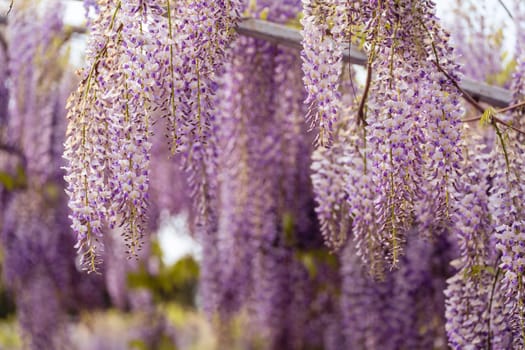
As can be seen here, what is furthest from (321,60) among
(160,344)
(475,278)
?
(160,344)

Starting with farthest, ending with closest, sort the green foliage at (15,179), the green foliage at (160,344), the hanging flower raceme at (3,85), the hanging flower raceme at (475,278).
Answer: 1. the green foliage at (160,344)
2. the green foliage at (15,179)
3. the hanging flower raceme at (3,85)
4. the hanging flower raceme at (475,278)

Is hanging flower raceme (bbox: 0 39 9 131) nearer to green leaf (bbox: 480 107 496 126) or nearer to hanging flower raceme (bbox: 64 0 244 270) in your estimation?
hanging flower raceme (bbox: 64 0 244 270)

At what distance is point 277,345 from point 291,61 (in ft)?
6.96

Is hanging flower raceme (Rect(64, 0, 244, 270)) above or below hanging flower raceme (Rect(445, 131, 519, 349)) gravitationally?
above

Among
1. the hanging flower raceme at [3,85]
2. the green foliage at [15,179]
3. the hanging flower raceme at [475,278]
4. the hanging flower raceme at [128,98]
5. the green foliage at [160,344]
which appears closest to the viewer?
the hanging flower raceme at [128,98]

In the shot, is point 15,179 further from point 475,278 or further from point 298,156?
point 475,278

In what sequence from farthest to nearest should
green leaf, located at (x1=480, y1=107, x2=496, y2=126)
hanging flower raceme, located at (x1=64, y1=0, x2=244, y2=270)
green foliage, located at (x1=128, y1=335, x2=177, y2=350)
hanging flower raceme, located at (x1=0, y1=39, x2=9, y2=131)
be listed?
green foliage, located at (x1=128, y1=335, x2=177, y2=350) → hanging flower raceme, located at (x1=0, y1=39, x2=9, y2=131) → green leaf, located at (x1=480, y1=107, x2=496, y2=126) → hanging flower raceme, located at (x1=64, y1=0, x2=244, y2=270)

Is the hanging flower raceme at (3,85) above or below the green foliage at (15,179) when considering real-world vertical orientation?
above

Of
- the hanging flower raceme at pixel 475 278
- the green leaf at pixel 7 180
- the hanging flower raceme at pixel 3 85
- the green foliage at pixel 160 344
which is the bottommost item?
the green foliage at pixel 160 344

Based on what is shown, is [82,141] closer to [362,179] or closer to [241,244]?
[362,179]

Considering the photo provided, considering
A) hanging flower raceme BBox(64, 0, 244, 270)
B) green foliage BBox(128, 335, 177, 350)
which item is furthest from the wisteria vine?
green foliage BBox(128, 335, 177, 350)

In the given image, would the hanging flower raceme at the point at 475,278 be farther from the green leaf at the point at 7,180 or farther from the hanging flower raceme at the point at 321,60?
the green leaf at the point at 7,180

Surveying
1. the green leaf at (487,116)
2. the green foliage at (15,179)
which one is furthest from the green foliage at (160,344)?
the green leaf at (487,116)

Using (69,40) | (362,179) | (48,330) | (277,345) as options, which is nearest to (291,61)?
(362,179)
